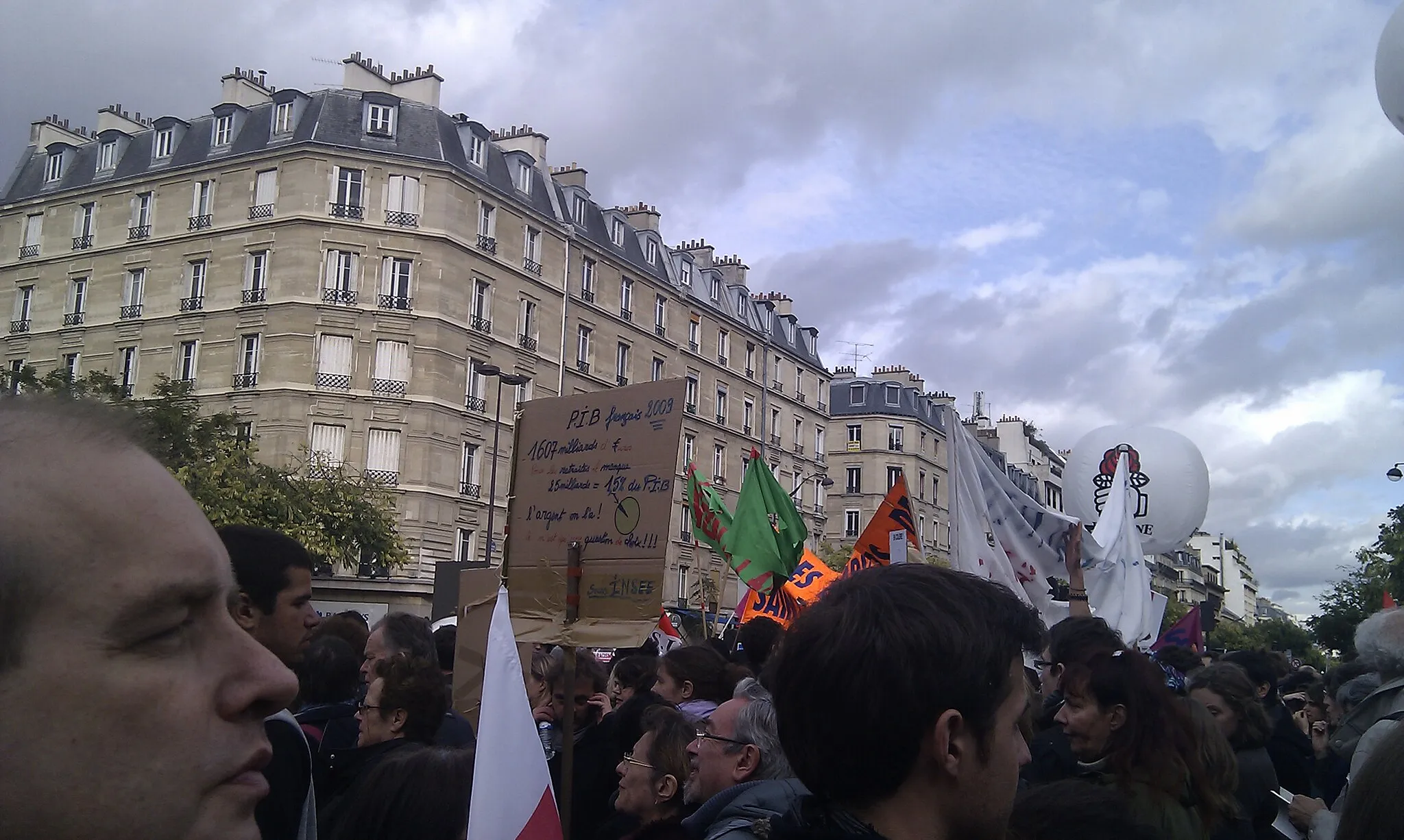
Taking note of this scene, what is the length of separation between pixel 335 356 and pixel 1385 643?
33336 millimetres

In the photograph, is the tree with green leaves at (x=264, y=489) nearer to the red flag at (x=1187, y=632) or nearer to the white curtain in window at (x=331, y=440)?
the white curtain in window at (x=331, y=440)

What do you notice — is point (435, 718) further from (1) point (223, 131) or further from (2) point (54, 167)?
(2) point (54, 167)

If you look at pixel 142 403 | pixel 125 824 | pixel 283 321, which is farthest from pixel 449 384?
pixel 125 824

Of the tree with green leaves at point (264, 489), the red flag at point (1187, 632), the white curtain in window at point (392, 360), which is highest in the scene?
the white curtain in window at point (392, 360)

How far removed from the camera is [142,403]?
29.3 metres

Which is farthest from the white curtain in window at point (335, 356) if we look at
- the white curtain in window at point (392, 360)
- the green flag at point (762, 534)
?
the green flag at point (762, 534)

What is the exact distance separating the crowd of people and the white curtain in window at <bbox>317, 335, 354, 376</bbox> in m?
31.5

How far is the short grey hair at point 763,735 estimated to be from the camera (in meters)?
3.75

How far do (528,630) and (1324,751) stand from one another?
5.59m

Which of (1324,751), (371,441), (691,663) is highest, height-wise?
(371,441)

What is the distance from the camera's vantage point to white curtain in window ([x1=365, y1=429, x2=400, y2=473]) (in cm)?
3400

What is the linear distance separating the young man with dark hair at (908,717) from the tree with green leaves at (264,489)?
80.9 feet

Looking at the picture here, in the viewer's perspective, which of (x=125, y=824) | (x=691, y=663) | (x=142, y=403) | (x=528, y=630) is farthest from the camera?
(x=142, y=403)

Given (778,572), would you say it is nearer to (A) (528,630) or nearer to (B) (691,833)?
(A) (528,630)
